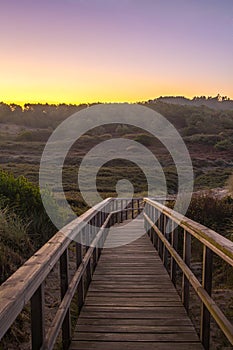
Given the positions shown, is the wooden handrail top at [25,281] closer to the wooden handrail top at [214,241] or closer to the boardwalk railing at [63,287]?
the boardwalk railing at [63,287]

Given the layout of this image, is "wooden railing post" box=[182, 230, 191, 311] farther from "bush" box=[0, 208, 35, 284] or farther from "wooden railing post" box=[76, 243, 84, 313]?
"bush" box=[0, 208, 35, 284]

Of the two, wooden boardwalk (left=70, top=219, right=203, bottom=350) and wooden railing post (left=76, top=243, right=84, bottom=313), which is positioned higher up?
wooden railing post (left=76, top=243, right=84, bottom=313)

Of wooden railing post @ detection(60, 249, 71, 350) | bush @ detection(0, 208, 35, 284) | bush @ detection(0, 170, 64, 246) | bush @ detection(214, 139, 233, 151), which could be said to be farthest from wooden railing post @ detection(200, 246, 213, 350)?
bush @ detection(214, 139, 233, 151)

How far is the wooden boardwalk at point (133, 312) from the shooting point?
3533mm

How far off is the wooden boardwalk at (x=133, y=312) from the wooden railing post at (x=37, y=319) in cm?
118

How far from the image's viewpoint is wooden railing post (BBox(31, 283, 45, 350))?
232 centimetres

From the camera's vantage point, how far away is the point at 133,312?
4.32m

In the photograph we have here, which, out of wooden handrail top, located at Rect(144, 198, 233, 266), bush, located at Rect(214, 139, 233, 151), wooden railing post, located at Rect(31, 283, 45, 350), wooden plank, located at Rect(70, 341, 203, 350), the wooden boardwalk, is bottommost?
the wooden boardwalk

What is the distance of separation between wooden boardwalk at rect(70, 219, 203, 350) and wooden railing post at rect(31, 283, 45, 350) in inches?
46.6

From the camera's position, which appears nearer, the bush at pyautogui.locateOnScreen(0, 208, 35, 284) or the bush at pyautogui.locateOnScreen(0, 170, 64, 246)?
the bush at pyautogui.locateOnScreen(0, 208, 35, 284)

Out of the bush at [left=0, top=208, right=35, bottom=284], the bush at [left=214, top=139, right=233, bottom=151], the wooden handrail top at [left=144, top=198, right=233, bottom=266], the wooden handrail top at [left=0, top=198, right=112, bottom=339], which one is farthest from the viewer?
the bush at [left=214, top=139, right=233, bottom=151]

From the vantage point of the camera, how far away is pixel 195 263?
24.5ft

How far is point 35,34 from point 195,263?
37.5 feet

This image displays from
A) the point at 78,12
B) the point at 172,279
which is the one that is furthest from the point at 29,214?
the point at 78,12
